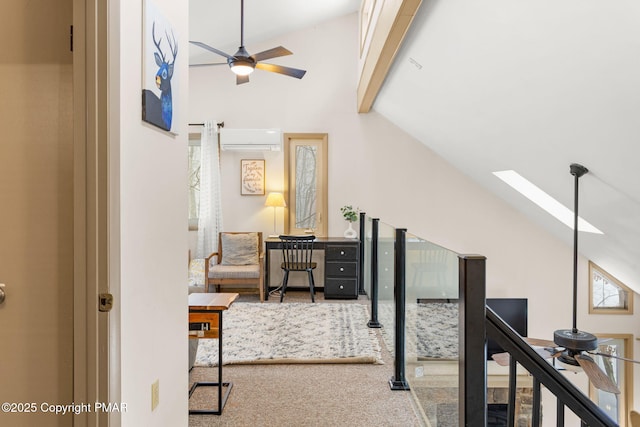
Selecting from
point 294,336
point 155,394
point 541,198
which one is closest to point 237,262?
point 294,336

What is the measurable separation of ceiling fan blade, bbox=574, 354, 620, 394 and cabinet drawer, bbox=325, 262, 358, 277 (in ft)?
8.52

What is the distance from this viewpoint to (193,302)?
7.79 ft

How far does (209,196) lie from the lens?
5.44 metres

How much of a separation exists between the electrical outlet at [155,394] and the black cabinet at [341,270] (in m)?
3.51

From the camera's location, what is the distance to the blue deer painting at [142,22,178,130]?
56.9 inches

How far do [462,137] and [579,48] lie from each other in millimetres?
2237

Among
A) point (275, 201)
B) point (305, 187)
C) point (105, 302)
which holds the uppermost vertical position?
point (305, 187)

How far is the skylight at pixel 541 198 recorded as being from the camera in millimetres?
4391

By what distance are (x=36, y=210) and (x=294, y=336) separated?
2697 mm

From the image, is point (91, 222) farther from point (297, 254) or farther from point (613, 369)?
point (613, 369)

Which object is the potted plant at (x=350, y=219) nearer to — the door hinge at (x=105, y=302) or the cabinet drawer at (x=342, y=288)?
the cabinet drawer at (x=342, y=288)

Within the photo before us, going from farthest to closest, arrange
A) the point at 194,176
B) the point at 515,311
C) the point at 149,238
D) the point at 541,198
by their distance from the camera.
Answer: the point at 194,176
the point at 515,311
the point at 541,198
the point at 149,238

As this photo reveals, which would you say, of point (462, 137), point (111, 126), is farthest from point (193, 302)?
point (462, 137)

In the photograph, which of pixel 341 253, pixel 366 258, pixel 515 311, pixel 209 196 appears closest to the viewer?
pixel 366 258
